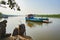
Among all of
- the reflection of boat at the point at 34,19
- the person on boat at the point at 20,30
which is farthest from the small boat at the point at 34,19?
the person on boat at the point at 20,30

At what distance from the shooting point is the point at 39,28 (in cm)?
169

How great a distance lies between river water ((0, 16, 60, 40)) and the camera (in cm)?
168

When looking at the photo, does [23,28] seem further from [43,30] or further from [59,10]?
[59,10]

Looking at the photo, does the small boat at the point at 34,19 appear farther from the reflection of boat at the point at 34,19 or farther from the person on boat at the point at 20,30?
the person on boat at the point at 20,30

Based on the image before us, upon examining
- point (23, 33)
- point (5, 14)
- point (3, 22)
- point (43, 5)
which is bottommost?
point (23, 33)

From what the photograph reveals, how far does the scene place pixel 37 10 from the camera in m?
1.71

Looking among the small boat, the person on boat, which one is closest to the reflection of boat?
the small boat

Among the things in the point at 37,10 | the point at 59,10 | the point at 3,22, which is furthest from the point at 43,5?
the point at 3,22

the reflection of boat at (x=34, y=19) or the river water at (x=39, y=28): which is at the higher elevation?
the reflection of boat at (x=34, y=19)

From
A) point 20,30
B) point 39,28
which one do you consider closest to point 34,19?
point 39,28

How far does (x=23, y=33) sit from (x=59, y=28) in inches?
19.3

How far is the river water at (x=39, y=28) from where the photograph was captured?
66.2 inches

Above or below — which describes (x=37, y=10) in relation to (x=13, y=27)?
above

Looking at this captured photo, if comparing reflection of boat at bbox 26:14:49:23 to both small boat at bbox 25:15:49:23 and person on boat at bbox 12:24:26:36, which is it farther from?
person on boat at bbox 12:24:26:36
